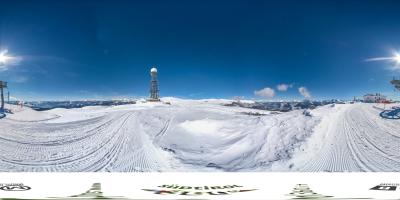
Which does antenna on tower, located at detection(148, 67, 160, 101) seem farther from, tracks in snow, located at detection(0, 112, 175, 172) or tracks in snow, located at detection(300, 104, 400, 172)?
tracks in snow, located at detection(300, 104, 400, 172)

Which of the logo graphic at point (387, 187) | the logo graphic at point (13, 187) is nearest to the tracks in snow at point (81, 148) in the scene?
the logo graphic at point (13, 187)

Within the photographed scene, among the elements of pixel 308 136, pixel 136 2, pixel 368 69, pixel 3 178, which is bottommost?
pixel 3 178

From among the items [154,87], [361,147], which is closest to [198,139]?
[154,87]

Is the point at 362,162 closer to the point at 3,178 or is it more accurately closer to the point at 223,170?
the point at 223,170

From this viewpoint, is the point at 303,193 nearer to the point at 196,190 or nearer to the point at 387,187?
the point at 387,187

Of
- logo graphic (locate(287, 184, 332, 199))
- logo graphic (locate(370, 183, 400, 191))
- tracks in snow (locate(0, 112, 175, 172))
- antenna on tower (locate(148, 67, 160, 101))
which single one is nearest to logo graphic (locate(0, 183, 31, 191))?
tracks in snow (locate(0, 112, 175, 172))

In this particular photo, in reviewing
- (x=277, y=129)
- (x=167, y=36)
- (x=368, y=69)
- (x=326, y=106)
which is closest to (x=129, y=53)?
(x=167, y=36)
